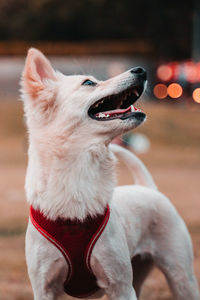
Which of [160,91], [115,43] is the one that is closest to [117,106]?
A: [115,43]

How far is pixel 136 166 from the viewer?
4.64 m

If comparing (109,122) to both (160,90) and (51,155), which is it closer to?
→ (51,155)

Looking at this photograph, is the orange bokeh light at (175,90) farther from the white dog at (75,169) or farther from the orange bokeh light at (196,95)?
the white dog at (75,169)

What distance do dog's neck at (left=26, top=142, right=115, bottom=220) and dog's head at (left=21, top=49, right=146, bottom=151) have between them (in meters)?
0.12

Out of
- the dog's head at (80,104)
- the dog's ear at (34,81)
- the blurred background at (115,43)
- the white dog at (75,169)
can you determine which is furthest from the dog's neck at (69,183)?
the blurred background at (115,43)

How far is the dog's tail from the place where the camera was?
455 centimetres

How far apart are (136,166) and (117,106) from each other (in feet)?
3.30

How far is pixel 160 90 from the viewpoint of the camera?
124 ft

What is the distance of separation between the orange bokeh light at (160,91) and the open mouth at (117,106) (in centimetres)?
3403

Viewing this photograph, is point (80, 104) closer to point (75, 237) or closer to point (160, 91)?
point (75, 237)

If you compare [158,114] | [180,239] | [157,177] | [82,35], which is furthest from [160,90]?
[180,239]

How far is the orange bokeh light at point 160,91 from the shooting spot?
123ft

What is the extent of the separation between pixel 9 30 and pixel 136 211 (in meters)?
36.3

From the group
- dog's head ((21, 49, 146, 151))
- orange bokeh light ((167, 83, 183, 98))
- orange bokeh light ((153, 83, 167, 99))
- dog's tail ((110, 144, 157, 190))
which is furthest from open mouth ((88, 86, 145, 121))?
orange bokeh light ((153, 83, 167, 99))
